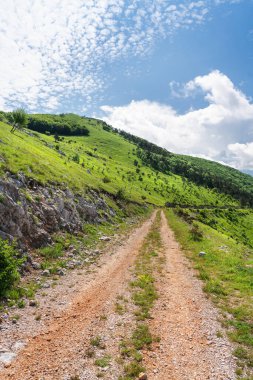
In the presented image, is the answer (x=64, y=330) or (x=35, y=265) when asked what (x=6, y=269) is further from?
(x=64, y=330)

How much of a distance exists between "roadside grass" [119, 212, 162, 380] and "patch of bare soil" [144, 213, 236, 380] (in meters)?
0.43

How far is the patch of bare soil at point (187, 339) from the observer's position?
1062 cm

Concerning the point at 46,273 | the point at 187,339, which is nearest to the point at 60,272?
the point at 46,273

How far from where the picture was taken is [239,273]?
22812mm

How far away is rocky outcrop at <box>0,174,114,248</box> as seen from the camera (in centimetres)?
2172

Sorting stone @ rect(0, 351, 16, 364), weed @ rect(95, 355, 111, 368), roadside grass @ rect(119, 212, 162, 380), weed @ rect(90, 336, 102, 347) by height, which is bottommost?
stone @ rect(0, 351, 16, 364)

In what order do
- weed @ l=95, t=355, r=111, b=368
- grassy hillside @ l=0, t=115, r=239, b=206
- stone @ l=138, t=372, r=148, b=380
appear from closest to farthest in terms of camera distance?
1. stone @ l=138, t=372, r=148, b=380
2. weed @ l=95, t=355, r=111, b=368
3. grassy hillside @ l=0, t=115, r=239, b=206

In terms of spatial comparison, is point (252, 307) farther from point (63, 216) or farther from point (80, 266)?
point (63, 216)

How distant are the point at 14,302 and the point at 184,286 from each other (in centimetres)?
1144

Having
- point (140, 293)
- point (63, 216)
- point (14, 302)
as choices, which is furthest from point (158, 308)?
point (63, 216)

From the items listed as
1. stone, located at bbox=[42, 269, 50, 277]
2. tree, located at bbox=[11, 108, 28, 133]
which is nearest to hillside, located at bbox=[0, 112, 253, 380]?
stone, located at bbox=[42, 269, 50, 277]

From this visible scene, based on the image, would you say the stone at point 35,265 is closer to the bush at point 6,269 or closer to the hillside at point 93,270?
the hillside at point 93,270

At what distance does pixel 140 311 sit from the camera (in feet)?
51.9

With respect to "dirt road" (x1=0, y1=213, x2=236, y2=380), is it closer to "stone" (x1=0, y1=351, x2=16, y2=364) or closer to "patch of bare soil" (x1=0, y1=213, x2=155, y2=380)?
"patch of bare soil" (x1=0, y1=213, x2=155, y2=380)
